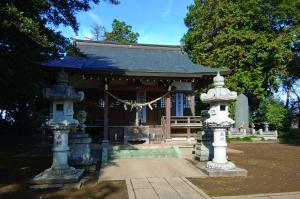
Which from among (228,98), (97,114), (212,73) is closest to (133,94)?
(97,114)

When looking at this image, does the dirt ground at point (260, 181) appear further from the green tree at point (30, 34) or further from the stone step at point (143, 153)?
the green tree at point (30, 34)

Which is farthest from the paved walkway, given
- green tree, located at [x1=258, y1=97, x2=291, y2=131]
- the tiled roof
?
green tree, located at [x1=258, y1=97, x2=291, y2=131]

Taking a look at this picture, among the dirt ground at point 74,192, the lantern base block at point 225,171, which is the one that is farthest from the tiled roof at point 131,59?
the dirt ground at point 74,192

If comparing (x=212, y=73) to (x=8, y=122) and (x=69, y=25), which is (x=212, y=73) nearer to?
(x=69, y=25)

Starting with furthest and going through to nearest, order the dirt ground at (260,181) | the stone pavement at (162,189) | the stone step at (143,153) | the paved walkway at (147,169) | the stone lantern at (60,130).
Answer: the stone step at (143,153)
the paved walkway at (147,169)
the stone lantern at (60,130)
the dirt ground at (260,181)
the stone pavement at (162,189)

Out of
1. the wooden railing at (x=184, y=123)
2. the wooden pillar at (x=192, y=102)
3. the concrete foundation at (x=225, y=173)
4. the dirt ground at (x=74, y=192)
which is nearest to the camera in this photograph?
the dirt ground at (x=74, y=192)

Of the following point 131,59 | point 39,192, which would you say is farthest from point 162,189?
point 131,59

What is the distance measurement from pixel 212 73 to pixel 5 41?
35.8 feet

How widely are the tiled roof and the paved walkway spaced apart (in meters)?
5.19

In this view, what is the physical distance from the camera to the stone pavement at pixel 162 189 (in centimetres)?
714

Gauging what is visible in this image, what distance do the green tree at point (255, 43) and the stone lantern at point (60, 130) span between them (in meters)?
21.3

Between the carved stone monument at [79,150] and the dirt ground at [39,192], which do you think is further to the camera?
the carved stone monument at [79,150]

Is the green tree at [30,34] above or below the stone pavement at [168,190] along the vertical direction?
above

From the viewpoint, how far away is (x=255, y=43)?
1081 inches
